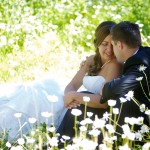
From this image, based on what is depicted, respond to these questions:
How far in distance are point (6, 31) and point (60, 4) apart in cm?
154

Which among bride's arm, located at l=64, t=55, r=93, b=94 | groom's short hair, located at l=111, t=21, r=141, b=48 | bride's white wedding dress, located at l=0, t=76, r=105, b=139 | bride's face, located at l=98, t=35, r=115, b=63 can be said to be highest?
groom's short hair, located at l=111, t=21, r=141, b=48

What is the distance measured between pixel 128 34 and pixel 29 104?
4.03 feet

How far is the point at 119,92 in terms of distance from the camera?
153 inches

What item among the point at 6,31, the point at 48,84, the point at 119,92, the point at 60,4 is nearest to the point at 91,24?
the point at 60,4

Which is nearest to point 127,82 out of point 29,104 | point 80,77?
point 80,77

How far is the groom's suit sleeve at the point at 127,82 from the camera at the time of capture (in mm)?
3855

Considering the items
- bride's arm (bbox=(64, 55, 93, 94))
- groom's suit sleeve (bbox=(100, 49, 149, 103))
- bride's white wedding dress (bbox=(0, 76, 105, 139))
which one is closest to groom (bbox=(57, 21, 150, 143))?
groom's suit sleeve (bbox=(100, 49, 149, 103))

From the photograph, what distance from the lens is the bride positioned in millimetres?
4570

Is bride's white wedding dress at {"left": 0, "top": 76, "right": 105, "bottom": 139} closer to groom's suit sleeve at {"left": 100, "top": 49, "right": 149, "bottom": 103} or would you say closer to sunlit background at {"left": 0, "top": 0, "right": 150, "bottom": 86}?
groom's suit sleeve at {"left": 100, "top": 49, "right": 149, "bottom": 103}

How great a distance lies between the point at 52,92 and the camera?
4844mm

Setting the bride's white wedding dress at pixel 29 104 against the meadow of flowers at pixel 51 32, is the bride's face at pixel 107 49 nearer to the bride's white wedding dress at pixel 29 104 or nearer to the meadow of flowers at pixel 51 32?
the bride's white wedding dress at pixel 29 104

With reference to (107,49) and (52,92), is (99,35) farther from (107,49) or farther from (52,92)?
(52,92)

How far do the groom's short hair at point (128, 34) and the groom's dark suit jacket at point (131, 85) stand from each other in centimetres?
8

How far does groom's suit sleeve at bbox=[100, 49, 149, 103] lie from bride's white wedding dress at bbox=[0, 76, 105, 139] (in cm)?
64
